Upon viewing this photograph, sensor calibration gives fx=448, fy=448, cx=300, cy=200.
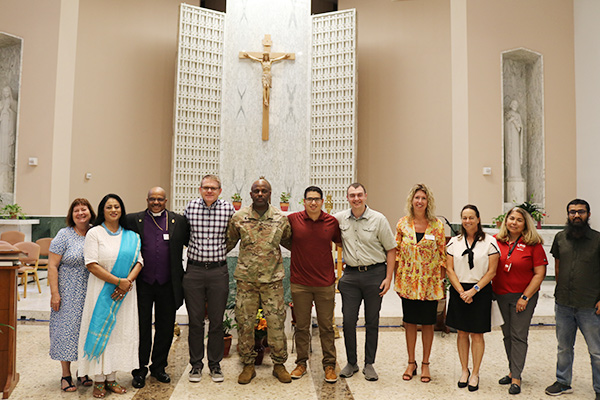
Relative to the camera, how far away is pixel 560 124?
27.4 ft

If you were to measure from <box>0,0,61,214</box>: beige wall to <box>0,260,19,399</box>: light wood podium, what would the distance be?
17.3 ft

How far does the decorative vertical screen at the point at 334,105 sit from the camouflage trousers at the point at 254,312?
5.29m

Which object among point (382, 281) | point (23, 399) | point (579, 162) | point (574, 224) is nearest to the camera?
point (23, 399)

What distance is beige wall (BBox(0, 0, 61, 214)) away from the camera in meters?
7.71

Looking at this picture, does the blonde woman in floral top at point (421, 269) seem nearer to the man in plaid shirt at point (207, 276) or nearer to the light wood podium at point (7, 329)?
the man in plaid shirt at point (207, 276)

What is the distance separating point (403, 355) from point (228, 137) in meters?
5.91

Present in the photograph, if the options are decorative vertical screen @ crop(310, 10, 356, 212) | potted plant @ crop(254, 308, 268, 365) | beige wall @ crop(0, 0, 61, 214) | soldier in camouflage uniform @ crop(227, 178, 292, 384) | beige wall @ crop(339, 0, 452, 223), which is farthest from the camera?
decorative vertical screen @ crop(310, 10, 356, 212)

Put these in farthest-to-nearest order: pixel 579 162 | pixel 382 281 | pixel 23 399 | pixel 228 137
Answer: pixel 228 137, pixel 579 162, pixel 382 281, pixel 23 399

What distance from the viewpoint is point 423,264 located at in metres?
3.57

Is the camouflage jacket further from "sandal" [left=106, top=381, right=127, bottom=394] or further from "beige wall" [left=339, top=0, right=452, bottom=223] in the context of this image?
"beige wall" [left=339, top=0, right=452, bottom=223]

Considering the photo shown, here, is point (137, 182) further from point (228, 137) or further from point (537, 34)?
point (537, 34)

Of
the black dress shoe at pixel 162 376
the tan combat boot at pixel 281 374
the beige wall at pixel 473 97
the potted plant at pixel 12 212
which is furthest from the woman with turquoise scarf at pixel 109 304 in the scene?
the beige wall at pixel 473 97

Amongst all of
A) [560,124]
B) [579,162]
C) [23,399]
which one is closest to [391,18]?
[560,124]

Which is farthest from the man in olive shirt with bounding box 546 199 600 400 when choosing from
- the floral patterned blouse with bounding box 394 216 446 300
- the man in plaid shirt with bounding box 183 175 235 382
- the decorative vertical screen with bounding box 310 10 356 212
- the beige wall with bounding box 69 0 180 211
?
the beige wall with bounding box 69 0 180 211
